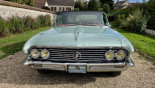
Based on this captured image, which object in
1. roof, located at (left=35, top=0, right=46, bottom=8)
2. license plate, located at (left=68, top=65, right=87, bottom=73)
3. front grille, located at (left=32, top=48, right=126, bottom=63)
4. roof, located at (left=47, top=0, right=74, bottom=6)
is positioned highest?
roof, located at (left=47, top=0, right=74, bottom=6)

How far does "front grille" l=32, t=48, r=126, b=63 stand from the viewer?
2.22m

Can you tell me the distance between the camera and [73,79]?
276 cm

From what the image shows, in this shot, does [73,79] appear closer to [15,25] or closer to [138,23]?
[15,25]

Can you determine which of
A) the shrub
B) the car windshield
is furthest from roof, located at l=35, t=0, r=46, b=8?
the car windshield

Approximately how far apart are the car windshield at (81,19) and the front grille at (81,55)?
57.6 inches

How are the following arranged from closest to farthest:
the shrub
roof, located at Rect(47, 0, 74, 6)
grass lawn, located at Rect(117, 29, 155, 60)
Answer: grass lawn, located at Rect(117, 29, 155, 60)
the shrub
roof, located at Rect(47, 0, 74, 6)

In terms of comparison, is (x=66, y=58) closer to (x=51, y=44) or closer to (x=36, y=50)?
(x=51, y=44)

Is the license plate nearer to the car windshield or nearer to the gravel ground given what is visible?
the gravel ground

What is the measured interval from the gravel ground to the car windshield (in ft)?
4.81

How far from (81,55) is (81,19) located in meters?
1.70

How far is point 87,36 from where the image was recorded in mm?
2426

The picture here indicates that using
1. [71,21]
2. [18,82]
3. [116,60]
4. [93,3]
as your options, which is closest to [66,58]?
[116,60]

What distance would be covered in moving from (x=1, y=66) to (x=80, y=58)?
257cm

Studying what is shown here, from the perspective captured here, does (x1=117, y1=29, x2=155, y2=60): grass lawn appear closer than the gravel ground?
No
